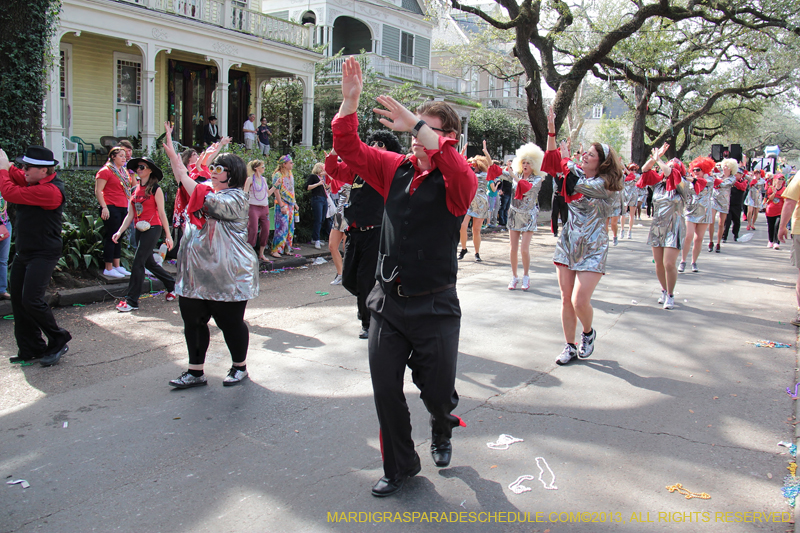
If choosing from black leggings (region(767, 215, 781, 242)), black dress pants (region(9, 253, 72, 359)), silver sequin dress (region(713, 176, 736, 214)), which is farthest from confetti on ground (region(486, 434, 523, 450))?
black leggings (region(767, 215, 781, 242))

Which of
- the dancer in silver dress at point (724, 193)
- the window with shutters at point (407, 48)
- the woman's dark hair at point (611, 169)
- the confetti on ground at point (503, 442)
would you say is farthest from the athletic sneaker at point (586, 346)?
the window with shutters at point (407, 48)

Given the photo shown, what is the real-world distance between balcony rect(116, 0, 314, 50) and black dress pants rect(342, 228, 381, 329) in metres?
13.3

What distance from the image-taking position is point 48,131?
14.0 metres

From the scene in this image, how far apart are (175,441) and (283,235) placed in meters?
7.80

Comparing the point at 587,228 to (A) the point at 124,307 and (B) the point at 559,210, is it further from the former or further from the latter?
(A) the point at 124,307

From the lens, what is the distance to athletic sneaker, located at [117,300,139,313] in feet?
24.7

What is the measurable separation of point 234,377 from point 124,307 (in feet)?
10.5

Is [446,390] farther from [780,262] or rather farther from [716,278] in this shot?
[780,262]

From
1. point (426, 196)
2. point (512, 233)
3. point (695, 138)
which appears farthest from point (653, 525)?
point (695, 138)

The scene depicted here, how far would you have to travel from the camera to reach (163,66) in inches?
746

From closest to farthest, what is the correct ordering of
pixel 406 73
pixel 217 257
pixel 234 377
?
pixel 217 257
pixel 234 377
pixel 406 73

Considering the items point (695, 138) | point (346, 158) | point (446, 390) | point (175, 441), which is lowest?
point (175, 441)

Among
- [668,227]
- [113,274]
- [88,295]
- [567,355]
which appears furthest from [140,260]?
[668,227]

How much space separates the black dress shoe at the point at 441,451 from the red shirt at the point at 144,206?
17.6ft
